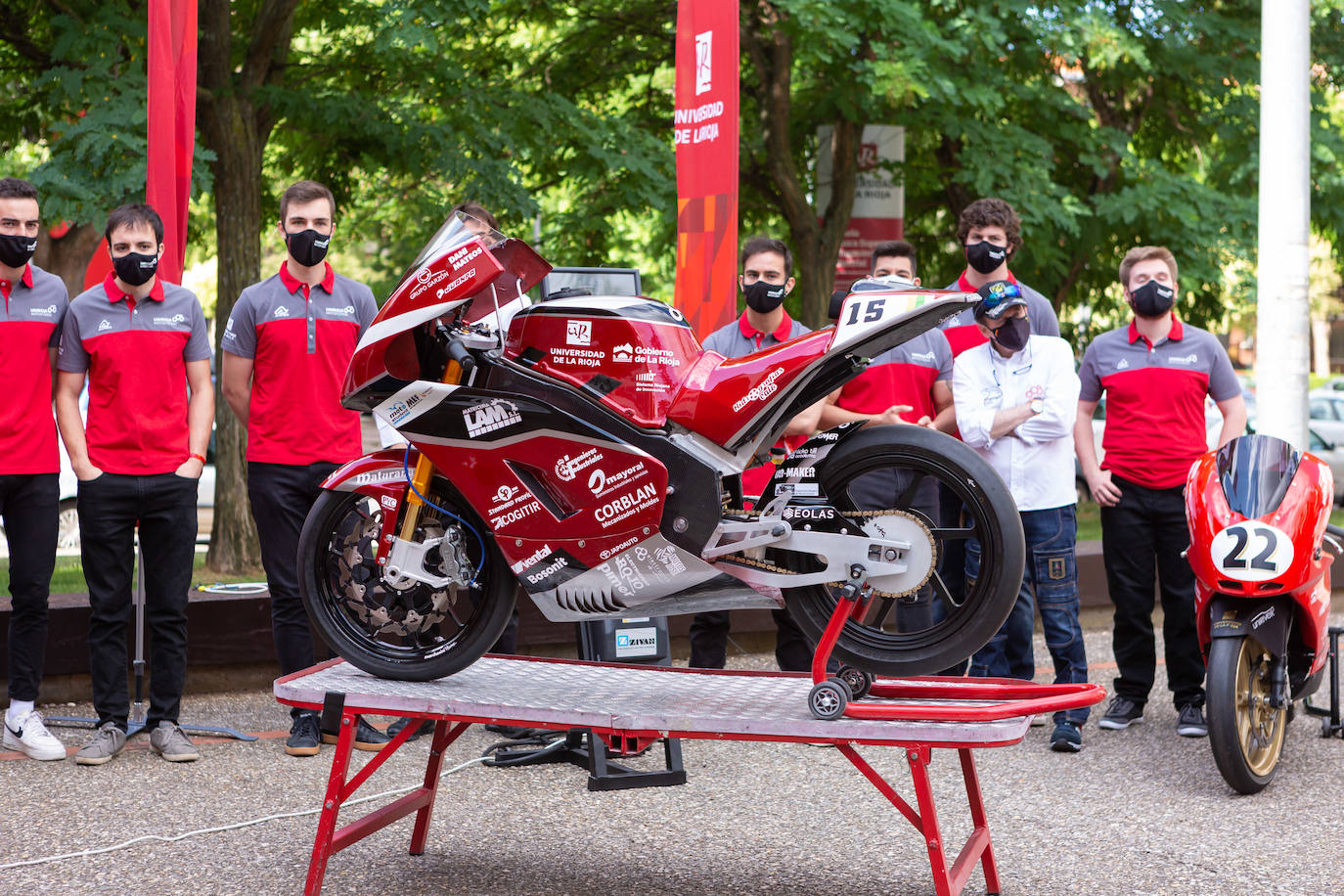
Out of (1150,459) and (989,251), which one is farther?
(1150,459)

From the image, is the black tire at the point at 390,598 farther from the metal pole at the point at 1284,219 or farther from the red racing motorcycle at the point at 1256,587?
the metal pole at the point at 1284,219

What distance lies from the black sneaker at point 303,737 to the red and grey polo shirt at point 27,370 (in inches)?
55.8

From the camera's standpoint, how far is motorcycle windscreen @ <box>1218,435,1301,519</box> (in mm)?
5426

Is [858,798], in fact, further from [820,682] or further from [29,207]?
[29,207]

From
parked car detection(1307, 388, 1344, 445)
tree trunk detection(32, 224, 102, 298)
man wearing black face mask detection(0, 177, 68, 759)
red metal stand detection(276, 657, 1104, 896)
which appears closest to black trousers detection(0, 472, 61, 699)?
man wearing black face mask detection(0, 177, 68, 759)

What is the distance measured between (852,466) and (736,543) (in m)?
0.39

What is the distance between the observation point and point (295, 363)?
5762 millimetres

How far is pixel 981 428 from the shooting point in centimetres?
583

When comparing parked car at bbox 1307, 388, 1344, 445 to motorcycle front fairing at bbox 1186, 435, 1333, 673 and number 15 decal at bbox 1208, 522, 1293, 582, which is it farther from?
number 15 decal at bbox 1208, 522, 1293, 582

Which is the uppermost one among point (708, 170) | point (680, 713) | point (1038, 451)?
point (708, 170)

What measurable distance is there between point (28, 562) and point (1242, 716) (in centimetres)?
469

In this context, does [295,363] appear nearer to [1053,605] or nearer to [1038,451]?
[1038,451]

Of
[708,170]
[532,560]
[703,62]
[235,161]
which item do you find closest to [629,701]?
[532,560]

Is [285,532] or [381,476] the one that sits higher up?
[381,476]
